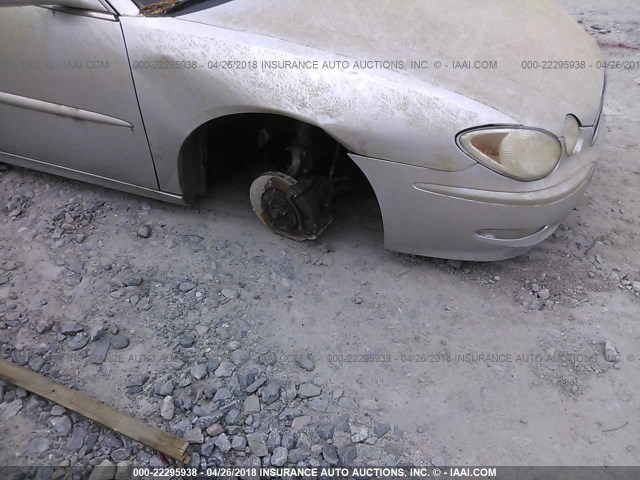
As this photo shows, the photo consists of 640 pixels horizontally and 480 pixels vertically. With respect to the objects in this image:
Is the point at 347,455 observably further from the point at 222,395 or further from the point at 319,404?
the point at 222,395

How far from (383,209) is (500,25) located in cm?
101

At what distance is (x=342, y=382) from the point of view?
2.11 m

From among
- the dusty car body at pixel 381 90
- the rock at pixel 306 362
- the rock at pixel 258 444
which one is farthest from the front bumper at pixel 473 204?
the rock at pixel 258 444

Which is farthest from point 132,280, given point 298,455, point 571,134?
point 571,134

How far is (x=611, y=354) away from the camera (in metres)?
2.17

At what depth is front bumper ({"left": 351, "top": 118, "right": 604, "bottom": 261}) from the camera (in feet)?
6.99

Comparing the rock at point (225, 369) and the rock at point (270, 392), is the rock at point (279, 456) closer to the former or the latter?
the rock at point (270, 392)

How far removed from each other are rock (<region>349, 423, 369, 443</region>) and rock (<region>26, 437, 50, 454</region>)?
1.10 meters

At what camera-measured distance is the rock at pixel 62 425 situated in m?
1.97

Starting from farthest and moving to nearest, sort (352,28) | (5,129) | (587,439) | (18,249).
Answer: (5,129) < (18,249) < (352,28) < (587,439)

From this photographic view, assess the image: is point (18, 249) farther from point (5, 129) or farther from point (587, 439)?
point (587, 439)

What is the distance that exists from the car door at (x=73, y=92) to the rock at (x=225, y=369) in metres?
1.07

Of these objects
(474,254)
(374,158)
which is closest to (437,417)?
(474,254)

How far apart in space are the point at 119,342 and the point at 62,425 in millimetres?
391
